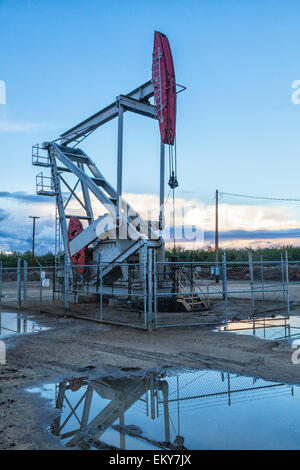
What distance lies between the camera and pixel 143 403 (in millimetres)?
5031

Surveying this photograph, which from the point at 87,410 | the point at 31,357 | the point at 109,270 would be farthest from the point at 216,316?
the point at 87,410

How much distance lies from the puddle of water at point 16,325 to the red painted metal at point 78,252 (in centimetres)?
382

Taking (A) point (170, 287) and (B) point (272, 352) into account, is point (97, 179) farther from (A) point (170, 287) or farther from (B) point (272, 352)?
(B) point (272, 352)

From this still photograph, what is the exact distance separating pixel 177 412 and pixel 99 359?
2.95 metres

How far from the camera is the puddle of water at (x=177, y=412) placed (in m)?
3.94

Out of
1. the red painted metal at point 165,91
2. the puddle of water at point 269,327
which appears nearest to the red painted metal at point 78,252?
the red painted metal at point 165,91

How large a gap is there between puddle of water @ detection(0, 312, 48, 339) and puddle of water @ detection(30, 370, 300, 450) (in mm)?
5181

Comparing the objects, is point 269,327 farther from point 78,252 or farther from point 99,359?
point 78,252

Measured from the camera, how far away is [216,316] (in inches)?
519

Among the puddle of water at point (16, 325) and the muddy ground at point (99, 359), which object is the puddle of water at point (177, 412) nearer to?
the muddy ground at point (99, 359)

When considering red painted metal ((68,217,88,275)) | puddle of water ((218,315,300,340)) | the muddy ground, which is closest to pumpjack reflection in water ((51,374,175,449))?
the muddy ground

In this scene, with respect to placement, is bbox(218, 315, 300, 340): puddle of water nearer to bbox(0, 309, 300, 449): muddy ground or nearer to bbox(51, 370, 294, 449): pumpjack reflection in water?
bbox(0, 309, 300, 449): muddy ground
